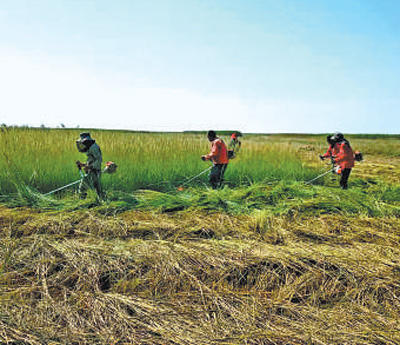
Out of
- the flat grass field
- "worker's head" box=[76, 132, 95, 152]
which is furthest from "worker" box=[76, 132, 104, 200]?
the flat grass field

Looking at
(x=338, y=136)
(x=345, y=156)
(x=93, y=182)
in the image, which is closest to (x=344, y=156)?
(x=345, y=156)

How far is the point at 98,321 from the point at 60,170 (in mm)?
4116

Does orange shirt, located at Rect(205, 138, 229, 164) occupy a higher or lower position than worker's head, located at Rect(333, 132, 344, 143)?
lower

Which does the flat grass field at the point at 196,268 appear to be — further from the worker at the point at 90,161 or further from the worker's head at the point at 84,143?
the worker's head at the point at 84,143

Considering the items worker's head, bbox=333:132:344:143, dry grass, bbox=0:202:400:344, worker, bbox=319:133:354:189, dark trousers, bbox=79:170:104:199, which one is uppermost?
worker's head, bbox=333:132:344:143

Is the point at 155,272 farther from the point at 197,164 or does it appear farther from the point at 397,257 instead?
the point at 197,164

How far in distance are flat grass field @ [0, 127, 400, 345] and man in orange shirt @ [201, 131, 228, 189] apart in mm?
843

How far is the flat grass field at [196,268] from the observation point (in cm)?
185

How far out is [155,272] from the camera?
2447mm

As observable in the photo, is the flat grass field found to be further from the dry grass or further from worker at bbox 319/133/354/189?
worker at bbox 319/133/354/189

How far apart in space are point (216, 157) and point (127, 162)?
5.83 ft

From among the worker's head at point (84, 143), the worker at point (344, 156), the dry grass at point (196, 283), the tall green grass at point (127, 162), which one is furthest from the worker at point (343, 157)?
the worker's head at point (84, 143)

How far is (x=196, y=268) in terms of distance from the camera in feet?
8.39

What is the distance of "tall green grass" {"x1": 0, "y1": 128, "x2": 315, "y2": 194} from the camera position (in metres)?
5.12
